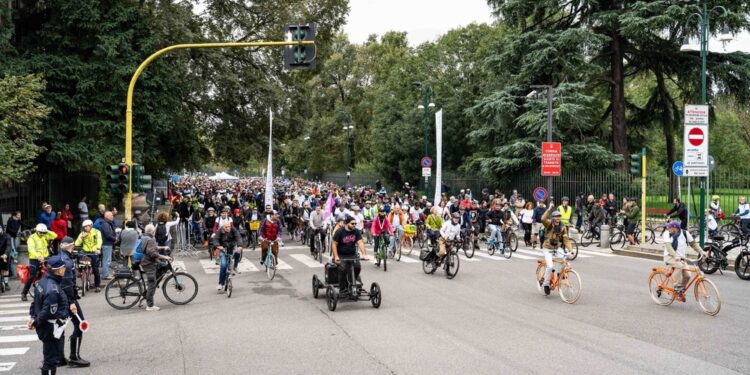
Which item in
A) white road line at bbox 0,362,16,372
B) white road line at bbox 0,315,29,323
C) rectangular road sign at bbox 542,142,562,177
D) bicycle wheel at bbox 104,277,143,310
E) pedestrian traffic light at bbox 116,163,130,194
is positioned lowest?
white road line at bbox 0,315,29,323

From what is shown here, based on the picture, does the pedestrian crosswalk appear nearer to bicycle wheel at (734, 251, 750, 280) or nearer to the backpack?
the backpack

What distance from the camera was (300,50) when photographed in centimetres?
1598

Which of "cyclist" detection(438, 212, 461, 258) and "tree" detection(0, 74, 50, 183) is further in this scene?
"tree" detection(0, 74, 50, 183)

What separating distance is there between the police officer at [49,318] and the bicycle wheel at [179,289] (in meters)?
5.37

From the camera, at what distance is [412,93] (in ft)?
180

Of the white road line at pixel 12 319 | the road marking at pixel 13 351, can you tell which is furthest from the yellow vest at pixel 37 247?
the road marking at pixel 13 351

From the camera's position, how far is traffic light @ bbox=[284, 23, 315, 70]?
15883mm

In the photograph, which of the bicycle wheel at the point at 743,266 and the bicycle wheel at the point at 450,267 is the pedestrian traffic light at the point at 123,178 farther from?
the bicycle wheel at the point at 743,266

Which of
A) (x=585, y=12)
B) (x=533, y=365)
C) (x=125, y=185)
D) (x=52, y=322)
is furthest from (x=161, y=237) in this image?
(x=585, y=12)

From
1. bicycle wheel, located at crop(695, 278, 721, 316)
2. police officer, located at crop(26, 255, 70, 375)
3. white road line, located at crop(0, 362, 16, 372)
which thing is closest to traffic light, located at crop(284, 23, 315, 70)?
police officer, located at crop(26, 255, 70, 375)

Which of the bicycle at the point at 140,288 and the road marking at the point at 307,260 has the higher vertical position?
the bicycle at the point at 140,288

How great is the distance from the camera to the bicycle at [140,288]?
13086 millimetres

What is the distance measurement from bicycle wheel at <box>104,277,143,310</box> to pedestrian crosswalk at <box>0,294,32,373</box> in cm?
153

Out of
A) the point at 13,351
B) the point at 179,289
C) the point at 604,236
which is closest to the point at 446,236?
the point at 179,289
